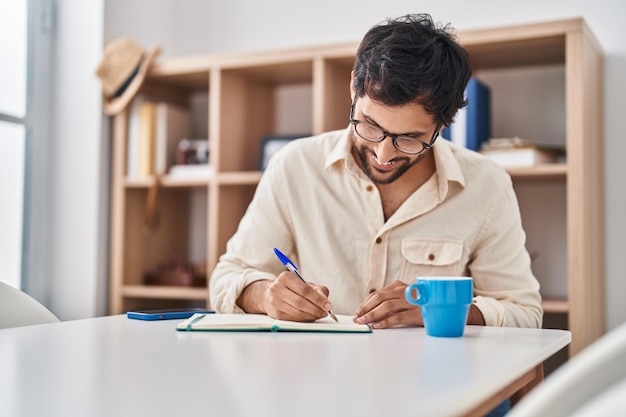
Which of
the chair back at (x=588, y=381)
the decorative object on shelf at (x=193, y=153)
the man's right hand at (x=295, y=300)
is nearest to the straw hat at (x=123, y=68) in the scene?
the decorative object on shelf at (x=193, y=153)

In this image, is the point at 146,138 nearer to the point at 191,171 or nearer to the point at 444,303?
the point at 191,171

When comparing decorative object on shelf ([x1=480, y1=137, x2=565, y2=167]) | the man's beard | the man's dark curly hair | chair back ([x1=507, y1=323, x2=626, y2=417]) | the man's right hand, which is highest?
the man's dark curly hair

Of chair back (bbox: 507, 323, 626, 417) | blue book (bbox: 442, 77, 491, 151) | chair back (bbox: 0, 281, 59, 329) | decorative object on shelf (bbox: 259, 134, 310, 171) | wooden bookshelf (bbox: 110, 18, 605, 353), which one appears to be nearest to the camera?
chair back (bbox: 507, 323, 626, 417)

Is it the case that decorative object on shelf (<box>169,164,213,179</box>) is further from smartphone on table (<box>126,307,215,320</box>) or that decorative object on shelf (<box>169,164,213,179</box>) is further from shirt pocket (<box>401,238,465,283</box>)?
smartphone on table (<box>126,307,215,320</box>)

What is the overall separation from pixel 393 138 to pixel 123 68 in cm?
166

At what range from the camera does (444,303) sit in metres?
1.20

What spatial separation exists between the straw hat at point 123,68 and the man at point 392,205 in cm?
119

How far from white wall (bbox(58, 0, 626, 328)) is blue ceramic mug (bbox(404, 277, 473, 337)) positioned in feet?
5.98

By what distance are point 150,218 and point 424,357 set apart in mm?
2231

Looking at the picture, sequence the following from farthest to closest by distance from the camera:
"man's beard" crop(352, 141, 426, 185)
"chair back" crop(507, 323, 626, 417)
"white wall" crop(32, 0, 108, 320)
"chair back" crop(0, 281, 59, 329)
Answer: "white wall" crop(32, 0, 108, 320) → "man's beard" crop(352, 141, 426, 185) → "chair back" crop(0, 281, 59, 329) → "chair back" crop(507, 323, 626, 417)

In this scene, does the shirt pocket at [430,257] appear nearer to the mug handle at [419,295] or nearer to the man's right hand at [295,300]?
the man's right hand at [295,300]

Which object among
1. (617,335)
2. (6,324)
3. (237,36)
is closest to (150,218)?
(237,36)

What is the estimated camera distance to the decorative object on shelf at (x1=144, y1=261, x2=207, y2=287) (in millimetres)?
2971

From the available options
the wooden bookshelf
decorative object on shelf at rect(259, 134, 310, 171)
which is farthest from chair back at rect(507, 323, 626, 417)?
decorative object on shelf at rect(259, 134, 310, 171)
